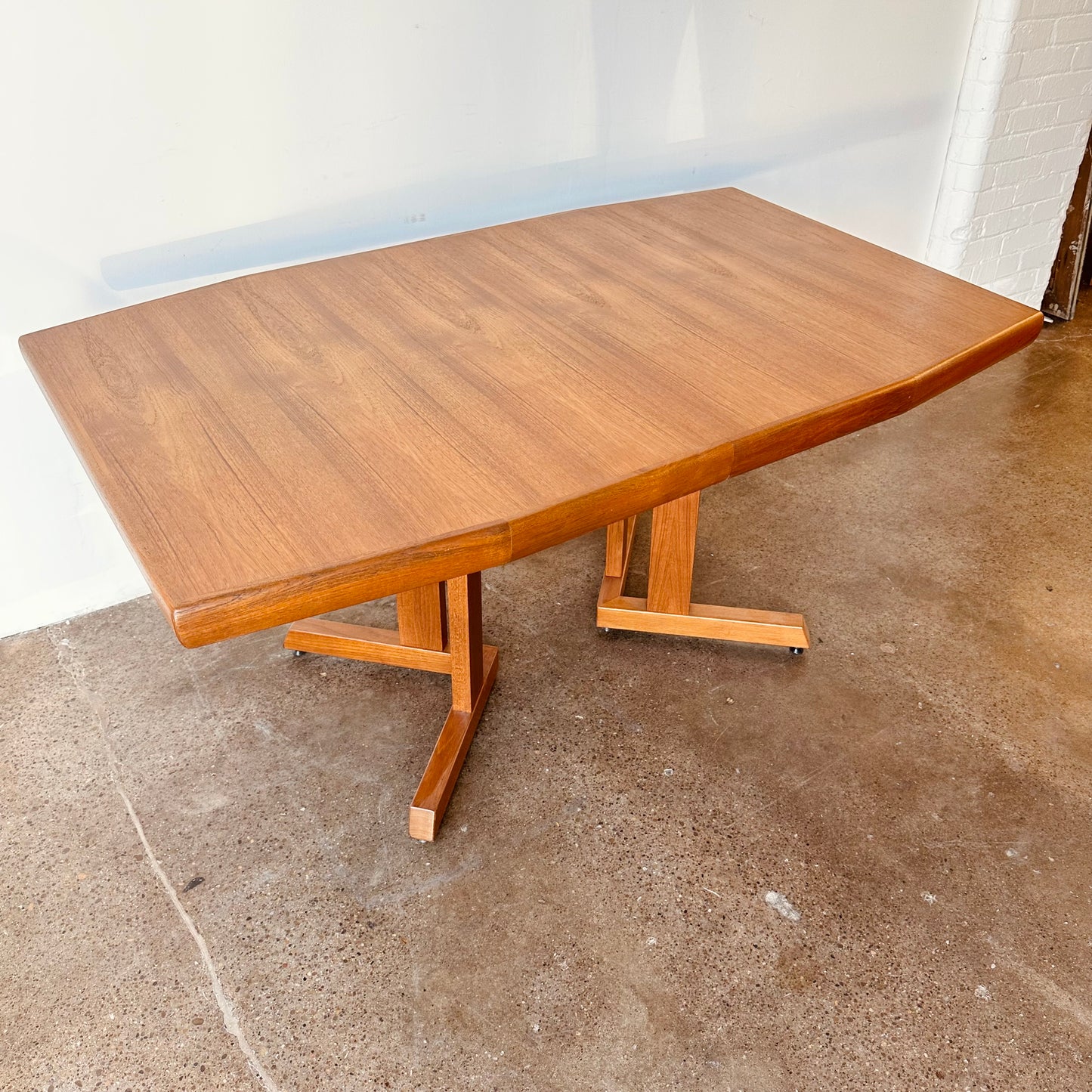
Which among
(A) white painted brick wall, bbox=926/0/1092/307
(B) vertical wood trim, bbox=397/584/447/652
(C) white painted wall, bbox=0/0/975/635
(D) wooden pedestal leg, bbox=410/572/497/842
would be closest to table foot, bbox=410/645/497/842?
(D) wooden pedestal leg, bbox=410/572/497/842

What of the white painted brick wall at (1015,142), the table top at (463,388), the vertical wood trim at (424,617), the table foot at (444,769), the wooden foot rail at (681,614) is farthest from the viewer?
the white painted brick wall at (1015,142)

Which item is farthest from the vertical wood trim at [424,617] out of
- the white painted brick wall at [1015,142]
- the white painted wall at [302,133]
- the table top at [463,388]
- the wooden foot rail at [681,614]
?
the white painted brick wall at [1015,142]

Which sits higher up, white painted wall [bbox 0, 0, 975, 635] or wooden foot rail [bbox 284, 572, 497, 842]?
white painted wall [bbox 0, 0, 975, 635]

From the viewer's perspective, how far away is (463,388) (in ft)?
4.33

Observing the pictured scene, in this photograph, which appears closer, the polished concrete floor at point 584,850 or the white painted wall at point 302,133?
the polished concrete floor at point 584,850

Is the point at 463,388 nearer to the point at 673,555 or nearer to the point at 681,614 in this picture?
the point at 673,555

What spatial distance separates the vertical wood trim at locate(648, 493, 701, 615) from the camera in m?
1.89

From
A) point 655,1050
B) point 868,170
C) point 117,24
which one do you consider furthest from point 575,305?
point 868,170

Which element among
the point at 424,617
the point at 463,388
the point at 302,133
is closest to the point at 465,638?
the point at 424,617

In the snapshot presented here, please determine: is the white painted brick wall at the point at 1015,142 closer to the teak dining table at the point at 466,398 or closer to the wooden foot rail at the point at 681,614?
the teak dining table at the point at 466,398

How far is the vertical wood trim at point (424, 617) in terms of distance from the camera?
1.82 m

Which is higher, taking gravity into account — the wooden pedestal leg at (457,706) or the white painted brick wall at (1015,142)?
the white painted brick wall at (1015,142)

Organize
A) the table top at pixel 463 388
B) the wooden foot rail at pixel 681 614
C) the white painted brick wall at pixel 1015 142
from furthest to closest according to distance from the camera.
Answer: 1. the white painted brick wall at pixel 1015 142
2. the wooden foot rail at pixel 681 614
3. the table top at pixel 463 388

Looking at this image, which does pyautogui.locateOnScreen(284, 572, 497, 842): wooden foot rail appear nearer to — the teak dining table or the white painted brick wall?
the teak dining table
